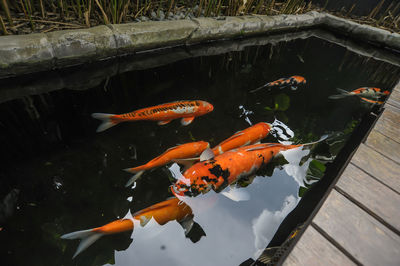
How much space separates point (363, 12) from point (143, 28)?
7.71 meters

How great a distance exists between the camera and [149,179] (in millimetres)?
1749

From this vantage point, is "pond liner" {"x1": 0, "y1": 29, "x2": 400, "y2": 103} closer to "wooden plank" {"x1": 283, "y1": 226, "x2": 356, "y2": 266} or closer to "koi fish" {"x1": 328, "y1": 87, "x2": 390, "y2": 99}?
"koi fish" {"x1": 328, "y1": 87, "x2": 390, "y2": 99}

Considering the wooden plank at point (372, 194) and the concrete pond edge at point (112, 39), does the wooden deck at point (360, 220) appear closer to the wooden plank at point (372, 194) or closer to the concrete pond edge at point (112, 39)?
the wooden plank at point (372, 194)

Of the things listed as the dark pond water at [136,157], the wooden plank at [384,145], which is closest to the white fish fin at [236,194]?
the dark pond water at [136,157]

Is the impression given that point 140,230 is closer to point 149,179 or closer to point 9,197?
point 149,179

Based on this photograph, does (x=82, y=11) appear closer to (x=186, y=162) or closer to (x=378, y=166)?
(x=186, y=162)

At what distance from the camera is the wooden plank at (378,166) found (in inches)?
54.7

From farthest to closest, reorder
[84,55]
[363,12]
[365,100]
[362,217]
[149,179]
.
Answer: [363,12] → [365,100] → [84,55] → [149,179] → [362,217]

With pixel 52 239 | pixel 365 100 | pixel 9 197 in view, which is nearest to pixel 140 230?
pixel 52 239

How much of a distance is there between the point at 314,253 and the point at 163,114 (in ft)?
5.34

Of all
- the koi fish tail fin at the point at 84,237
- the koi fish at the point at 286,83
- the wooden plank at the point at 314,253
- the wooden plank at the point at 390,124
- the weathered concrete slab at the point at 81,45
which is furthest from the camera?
the koi fish at the point at 286,83

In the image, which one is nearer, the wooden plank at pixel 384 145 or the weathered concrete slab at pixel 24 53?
the wooden plank at pixel 384 145

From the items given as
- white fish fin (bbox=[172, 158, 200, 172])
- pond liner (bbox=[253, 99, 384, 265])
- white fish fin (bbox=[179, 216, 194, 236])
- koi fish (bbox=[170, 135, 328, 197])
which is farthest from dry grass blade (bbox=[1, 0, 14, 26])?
pond liner (bbox=[253, 99, 384, 265])

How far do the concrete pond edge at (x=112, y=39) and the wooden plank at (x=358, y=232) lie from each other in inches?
123
